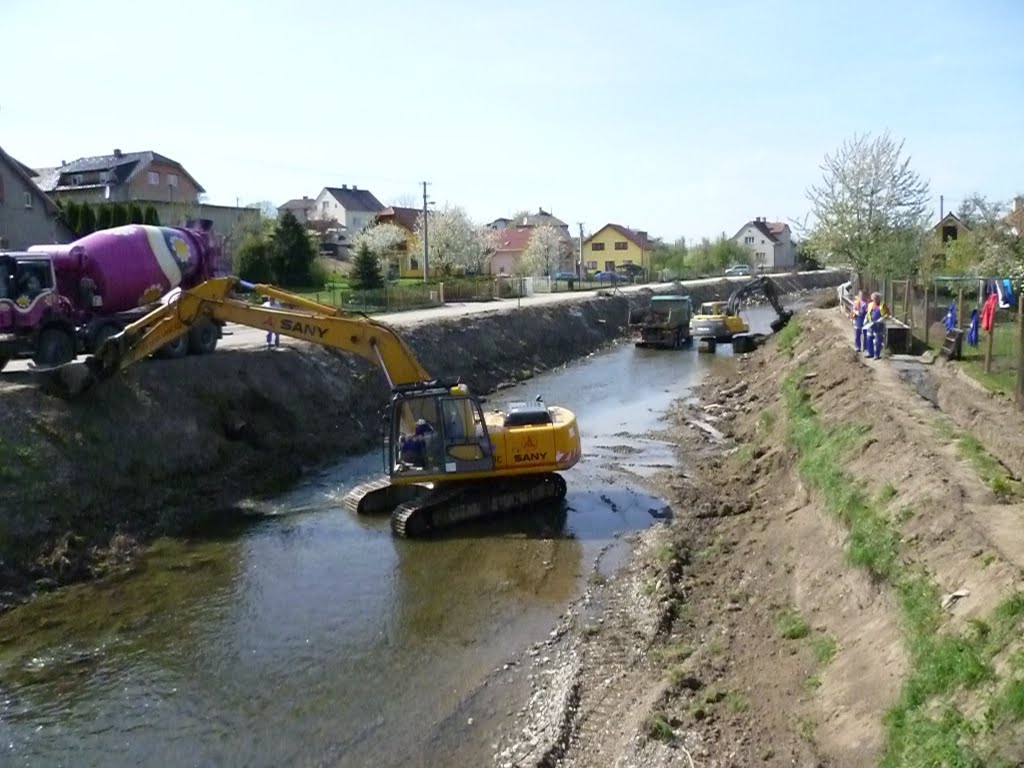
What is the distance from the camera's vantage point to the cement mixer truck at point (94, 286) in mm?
17547

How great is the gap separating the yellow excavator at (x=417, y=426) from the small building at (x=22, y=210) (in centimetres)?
2242

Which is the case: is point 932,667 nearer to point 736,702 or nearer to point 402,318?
point 736,702

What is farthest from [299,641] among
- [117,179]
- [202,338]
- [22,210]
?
[117,179]

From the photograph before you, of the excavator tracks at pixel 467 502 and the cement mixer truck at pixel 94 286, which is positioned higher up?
the cement mixer truck at pixel 94 286

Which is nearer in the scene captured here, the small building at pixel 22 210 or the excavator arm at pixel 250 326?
the excavator arm at pixel 250 326

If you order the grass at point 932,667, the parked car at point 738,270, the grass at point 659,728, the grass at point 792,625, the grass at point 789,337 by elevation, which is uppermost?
the parked car at point 738,270

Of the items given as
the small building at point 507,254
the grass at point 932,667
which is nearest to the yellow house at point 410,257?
the small building at point 507,254

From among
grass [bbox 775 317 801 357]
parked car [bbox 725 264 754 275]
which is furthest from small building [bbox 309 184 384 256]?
grass [bbox 775 317 801 357]

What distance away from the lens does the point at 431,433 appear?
48.7ft

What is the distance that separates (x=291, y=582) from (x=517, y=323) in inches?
1025

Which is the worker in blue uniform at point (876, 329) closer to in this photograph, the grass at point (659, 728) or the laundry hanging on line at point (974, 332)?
the laundry hanging on line at point (974, 332)

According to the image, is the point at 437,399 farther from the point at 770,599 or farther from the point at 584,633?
the point at 770,599

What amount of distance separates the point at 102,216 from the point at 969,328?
120ft

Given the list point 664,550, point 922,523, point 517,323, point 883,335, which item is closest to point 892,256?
point 517,323
